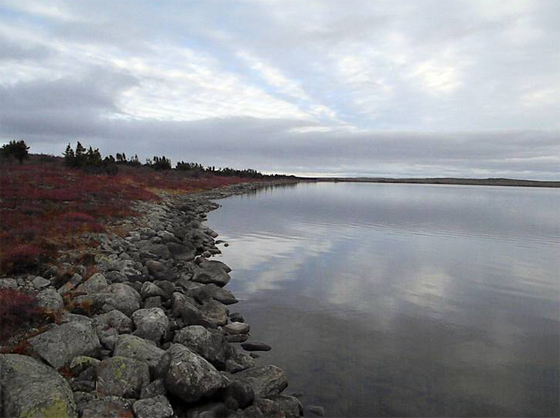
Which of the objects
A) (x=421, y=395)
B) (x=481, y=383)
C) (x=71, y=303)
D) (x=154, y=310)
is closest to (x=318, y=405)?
(x=421, y=395)

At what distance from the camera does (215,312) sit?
11.7 metres

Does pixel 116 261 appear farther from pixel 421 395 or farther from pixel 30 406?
pixel 421 395

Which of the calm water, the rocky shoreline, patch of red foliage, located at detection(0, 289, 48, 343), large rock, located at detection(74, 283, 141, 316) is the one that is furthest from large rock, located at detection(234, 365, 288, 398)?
patch of red foliage, located at detection(0, 289, 48, 343)

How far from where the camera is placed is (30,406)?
204 inches

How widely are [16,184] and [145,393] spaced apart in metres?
22.0

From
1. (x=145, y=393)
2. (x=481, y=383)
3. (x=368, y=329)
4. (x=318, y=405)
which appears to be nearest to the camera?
(x=145, y=393)

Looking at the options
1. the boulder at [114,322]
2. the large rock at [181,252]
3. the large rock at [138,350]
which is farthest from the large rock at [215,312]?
the large rock at [181,252]

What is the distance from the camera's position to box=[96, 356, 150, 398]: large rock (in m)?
6.15

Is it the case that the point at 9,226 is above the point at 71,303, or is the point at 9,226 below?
above

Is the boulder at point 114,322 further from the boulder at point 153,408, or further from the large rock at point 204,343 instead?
the boulder at point 153,408

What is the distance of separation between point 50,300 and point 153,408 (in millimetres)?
4585

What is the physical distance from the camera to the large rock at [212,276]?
15.3m

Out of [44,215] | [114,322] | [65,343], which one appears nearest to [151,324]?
[114,322]

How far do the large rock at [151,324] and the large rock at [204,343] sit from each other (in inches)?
18.2
